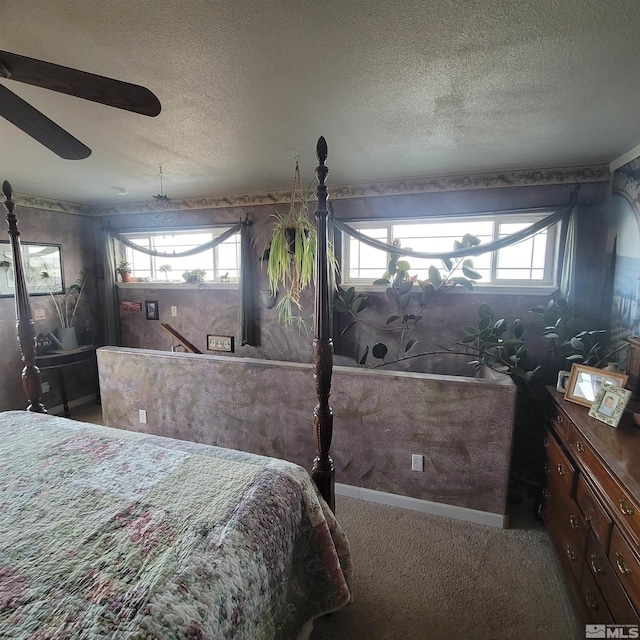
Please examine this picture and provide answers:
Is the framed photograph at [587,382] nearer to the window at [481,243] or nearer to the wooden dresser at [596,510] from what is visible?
the wooden dresser at [596,510]

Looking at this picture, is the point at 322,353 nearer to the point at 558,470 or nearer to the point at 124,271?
the point at 558,470

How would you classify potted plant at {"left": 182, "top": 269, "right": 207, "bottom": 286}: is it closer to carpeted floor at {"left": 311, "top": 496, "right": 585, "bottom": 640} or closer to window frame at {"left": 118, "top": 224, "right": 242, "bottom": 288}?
window frame at {"left": 118, "top": 224, "right": 242, "bottom": 288}

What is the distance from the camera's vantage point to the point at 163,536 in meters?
1.07

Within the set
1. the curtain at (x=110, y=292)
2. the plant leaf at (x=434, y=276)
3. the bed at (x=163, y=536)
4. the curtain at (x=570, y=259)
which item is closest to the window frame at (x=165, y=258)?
the curtain at (x=110, y=292)

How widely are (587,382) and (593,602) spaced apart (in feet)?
3.30

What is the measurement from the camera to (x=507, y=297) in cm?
299

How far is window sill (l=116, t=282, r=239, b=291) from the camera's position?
3.92m

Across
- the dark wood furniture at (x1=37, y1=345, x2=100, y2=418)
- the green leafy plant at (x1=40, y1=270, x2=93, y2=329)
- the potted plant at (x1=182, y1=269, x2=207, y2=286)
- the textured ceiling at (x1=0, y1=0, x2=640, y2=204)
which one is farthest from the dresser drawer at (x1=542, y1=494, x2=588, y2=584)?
the green leafy plant at (x1=40, y1=270, x2=93, y2=329)

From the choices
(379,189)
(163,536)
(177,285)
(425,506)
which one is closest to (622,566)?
(425,506)

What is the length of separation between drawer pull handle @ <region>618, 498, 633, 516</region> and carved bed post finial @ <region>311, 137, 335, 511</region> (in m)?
1.14

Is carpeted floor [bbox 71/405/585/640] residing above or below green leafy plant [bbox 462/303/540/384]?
below

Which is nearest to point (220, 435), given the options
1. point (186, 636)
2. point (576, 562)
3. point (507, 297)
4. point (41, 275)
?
→ point (186, 636)

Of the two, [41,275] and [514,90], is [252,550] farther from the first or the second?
[41,275]

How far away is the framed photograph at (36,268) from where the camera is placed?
3.53 meters
